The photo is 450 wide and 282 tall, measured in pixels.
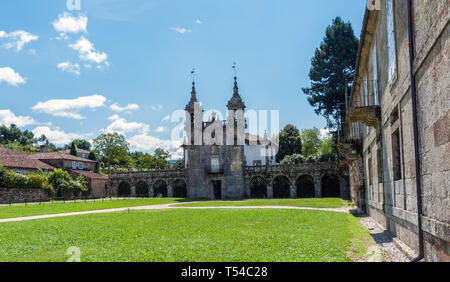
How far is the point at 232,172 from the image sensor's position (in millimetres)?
45781

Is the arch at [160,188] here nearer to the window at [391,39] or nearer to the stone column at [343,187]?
the stone column at [343,187]

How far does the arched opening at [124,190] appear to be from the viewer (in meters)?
54.8

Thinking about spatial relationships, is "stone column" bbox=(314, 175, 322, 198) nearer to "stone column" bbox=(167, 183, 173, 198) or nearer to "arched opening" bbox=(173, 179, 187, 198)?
"arched opening" bbox=(173, 179, 187, 198)

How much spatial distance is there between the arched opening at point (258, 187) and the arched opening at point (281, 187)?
4.43 feet

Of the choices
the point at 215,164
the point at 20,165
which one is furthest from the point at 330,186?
the point at 20,165

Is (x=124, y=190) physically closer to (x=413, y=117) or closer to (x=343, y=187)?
(x=343, y=187)

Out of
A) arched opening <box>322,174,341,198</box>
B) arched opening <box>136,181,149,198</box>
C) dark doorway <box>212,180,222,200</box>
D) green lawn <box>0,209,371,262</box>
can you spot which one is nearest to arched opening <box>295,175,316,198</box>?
arched opening <box>322,174,341,198</box>

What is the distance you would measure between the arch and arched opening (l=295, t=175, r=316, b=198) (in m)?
18.9

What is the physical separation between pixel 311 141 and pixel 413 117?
67.9 m

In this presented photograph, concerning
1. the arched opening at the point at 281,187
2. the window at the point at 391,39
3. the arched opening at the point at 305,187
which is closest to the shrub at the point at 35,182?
the arched opening at the point at 281,187

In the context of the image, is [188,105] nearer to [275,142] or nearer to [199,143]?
[199,143]
